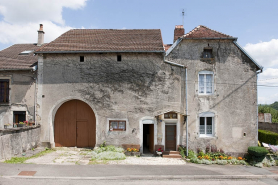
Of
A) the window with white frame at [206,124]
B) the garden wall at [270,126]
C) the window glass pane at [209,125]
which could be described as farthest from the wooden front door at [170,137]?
the garden wall at [270,126]

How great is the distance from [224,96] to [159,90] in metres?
4.29

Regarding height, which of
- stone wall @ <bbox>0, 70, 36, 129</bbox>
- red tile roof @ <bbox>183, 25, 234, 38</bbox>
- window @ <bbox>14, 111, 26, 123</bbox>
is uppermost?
red tile roof @ <bbox>183, 25, 234, 38</bbox>

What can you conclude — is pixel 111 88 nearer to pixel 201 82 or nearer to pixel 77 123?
pixel 77 123

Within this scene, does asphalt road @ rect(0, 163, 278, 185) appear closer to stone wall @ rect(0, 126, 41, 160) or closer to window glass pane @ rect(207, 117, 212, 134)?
stone wall @ rect(0, 126, 41, 160)

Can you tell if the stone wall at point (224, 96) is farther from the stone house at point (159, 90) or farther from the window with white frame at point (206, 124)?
the window with white frame at point (206, 124)

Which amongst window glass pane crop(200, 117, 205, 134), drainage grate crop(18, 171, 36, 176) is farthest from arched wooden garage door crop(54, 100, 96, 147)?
window glass pane crop(200, 117, 205, 134)

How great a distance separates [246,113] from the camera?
13.1 m

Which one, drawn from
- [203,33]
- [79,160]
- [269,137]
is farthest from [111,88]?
[269,137]

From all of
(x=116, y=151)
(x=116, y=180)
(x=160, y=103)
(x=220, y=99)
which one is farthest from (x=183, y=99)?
(x=116, y=180)

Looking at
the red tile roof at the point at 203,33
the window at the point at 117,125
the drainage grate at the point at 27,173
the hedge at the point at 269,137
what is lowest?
the drainage grate at the point at 27,173

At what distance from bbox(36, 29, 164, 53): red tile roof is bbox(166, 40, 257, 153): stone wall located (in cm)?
199

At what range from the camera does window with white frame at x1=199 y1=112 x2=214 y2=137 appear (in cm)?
1302

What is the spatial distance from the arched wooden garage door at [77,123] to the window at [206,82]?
24.5 feet

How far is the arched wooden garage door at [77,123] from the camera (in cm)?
1350
